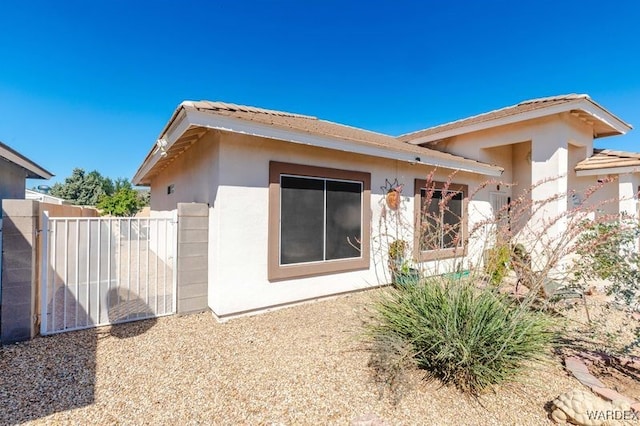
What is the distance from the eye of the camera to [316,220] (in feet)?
20.8

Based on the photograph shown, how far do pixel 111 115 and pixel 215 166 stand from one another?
17.8 meters

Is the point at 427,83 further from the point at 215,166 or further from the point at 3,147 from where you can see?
the point at 3,147

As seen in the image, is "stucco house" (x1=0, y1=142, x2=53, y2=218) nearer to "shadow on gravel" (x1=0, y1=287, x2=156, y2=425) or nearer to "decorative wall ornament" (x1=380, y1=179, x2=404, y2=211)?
"shadow on gravel" (x1=0, y1=287, x2=156, y2=425)

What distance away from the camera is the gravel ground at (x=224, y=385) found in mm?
2740

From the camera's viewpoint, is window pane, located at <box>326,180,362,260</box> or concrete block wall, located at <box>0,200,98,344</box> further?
window pane, located at <box>326,180,362,260</box>

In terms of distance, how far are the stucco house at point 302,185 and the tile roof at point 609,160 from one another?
6 centimetres

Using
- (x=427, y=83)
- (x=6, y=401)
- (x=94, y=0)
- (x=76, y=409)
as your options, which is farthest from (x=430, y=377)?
(x=427, y=83)

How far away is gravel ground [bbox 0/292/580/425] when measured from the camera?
274 cm

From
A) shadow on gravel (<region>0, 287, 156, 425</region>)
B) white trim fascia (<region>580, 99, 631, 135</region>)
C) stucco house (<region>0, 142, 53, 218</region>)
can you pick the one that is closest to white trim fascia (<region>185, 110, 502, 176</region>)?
shadow on gravel (<region>0, 287, 156, 425</region>)

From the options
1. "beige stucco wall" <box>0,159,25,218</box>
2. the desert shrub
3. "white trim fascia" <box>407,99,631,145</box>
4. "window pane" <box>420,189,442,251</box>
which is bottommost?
the desert shrub

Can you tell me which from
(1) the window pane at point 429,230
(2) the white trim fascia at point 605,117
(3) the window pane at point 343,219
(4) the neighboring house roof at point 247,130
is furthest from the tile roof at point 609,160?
(3) the window pane at point 343,219

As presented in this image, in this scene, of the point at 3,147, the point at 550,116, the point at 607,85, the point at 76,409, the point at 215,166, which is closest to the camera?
the point at 76,409

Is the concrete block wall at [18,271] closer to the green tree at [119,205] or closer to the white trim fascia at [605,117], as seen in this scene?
the white trim fascia at [605,117]

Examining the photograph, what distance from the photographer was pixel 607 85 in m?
13.8
